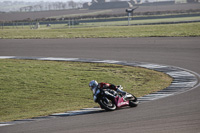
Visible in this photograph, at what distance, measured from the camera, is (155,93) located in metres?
14.0

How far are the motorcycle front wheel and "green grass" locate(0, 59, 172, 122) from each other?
6.01 ft

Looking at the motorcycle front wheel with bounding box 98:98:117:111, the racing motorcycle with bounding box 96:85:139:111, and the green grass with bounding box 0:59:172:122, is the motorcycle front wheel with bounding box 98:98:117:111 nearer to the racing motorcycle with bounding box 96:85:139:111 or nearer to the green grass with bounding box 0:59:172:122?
the racing motorcycle with bounding box 96:85:139:111

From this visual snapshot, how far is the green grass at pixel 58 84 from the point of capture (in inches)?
555

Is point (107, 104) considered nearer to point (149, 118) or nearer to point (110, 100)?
point (110, 100)

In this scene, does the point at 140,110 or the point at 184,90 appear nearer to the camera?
the point at 140,110

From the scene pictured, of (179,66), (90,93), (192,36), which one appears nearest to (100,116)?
(90,93)

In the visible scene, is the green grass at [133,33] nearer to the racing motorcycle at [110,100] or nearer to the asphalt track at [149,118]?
the asphalt track at [149,118]

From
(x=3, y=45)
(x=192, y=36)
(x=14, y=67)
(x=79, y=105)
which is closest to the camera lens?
(x=79, y=105)

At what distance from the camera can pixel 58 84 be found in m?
17.7

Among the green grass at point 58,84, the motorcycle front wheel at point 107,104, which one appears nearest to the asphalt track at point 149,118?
the motorcycle front wheel at point 107,104

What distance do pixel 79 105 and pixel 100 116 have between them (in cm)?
315

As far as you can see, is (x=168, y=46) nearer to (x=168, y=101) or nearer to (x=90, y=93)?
(x=90, y=93)

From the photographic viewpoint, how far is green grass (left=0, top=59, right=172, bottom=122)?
1410 cm

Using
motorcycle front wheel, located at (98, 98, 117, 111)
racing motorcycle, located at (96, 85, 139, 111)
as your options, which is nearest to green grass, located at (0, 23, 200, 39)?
racing motorcycle, located at (96, 85, 139, 111)
